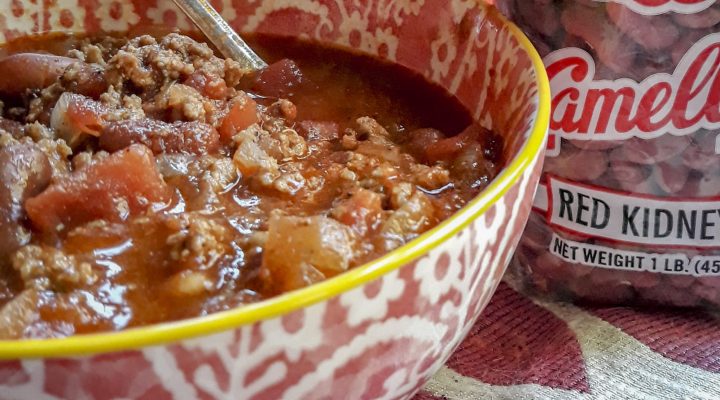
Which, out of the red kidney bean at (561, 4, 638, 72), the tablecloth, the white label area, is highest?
the red kidney bean at (561, 4, 638, 72)

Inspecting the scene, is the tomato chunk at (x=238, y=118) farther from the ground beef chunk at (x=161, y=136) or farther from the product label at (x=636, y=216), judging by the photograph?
the product label at (x=636, y=216)

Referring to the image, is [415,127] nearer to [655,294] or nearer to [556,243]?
[556,243]

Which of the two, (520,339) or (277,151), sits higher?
(277,151)

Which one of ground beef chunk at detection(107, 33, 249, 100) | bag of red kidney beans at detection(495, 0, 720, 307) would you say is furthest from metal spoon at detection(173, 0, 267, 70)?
bag of red kidney beans at detection(495, 0, 720, 307)

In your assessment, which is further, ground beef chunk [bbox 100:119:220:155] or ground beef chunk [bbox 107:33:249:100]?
ground beef chunk [bbox 107:33:249:100]

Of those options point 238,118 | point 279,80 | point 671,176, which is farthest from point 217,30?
point 671,176

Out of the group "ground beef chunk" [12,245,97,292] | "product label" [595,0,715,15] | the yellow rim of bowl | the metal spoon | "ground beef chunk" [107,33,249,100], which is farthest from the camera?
the metal spoon

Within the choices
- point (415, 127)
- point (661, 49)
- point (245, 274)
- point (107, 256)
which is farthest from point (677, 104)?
point (107, 256)

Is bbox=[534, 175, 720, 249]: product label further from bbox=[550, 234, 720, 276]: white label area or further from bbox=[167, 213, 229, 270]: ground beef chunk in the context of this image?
bbox=[167, 213, 229, 270]: ground beef chunk
